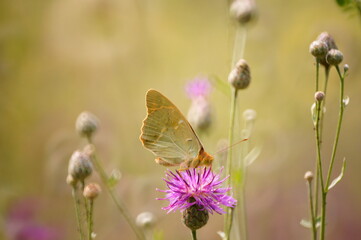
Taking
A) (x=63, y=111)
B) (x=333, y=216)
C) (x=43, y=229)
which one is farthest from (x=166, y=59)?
(x=43, y=229)

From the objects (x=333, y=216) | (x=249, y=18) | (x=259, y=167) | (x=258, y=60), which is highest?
(x=249, y=18)

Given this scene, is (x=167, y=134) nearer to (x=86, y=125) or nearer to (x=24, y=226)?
(x=86, y=125)

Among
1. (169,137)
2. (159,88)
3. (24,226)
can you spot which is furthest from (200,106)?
(159,88)

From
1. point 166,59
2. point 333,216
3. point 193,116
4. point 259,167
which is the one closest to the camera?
point 193,116

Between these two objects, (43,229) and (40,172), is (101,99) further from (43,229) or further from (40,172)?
(43,229)

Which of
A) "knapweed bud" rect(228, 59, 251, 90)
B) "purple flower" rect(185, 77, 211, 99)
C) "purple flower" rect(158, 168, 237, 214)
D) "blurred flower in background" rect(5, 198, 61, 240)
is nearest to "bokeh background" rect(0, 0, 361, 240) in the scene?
"blurred flower in background" rect(5, 198, 61, 240)

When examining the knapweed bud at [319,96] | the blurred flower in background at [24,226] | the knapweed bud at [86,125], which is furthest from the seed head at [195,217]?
the blurred flower in background at [24,226]
